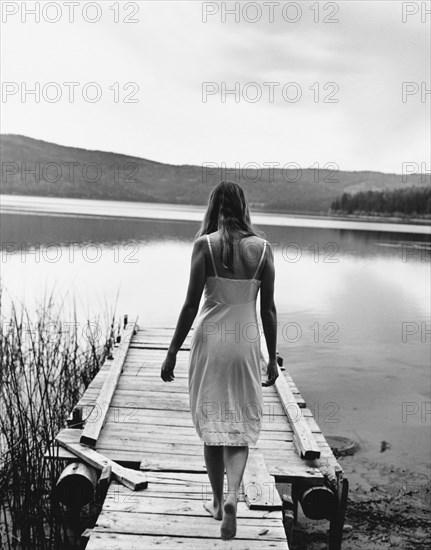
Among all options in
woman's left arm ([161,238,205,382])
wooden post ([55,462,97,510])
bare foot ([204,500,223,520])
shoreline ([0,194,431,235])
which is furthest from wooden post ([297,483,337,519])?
shoreline ([0,194,431,235])

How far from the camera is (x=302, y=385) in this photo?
11055mm

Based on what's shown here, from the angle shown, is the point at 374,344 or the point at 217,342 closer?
the point at 217,342

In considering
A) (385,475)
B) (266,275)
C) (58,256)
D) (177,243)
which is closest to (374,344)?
(385,475)

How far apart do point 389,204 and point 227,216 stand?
114 meters

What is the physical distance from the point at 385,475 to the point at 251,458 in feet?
10.1

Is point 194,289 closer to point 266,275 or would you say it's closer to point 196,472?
point 266,275

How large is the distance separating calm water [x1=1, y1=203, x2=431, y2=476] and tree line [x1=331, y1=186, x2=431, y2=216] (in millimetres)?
66592

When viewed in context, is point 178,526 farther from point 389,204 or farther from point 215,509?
point 389,204

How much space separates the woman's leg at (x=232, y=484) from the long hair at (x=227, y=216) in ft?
3.66

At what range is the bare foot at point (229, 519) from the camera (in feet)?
11.7

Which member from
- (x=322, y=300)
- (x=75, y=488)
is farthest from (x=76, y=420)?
(x=322, y=300)

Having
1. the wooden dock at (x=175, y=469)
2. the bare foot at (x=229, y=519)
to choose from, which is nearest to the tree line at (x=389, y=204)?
the wooden dock at (x=175, y=469)

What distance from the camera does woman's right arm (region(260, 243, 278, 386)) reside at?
3639mm

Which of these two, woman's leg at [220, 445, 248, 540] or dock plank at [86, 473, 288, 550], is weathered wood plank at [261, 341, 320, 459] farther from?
woman's leg at [220, 445, 248, 540]
